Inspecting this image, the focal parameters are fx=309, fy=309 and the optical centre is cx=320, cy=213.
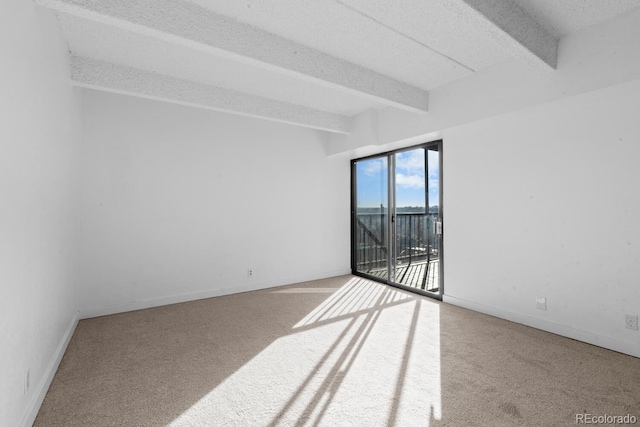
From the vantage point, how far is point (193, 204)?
3963 millimetres

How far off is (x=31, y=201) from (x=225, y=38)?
1570 mm

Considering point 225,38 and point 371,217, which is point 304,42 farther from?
point 371,217

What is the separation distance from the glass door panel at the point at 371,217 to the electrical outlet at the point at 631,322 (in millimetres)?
2745

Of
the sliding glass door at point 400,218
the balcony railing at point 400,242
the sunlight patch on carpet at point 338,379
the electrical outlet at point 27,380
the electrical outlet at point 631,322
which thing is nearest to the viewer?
the electrical outlet at point 27,380

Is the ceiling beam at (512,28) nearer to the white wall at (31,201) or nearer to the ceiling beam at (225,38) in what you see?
the ceiling beam at (225,38)

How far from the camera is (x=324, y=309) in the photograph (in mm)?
3607

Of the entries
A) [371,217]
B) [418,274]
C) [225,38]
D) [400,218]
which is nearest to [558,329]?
[418,274]

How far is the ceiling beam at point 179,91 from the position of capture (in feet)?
9.15

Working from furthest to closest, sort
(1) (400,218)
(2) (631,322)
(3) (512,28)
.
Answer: (1) (400,218)
(2) (631,322)
(3) (512,28)

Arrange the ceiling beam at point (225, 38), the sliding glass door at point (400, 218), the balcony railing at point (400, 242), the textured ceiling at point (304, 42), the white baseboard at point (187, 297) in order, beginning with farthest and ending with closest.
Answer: the balcony railing at point (400, 242)
the sliding glass door at point (400, 218)
the white baseboard at point (187, 297)
the textured ceiling at point (304, 42)
the ceiling beam at point (225, 38)

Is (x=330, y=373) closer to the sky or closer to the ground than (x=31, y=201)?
closer to the ground

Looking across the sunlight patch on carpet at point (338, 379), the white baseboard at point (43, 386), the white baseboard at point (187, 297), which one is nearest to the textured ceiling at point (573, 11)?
the sunlight patch on carpet at point (338, 379)

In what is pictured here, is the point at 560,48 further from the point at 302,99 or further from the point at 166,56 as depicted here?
the point at 166,56

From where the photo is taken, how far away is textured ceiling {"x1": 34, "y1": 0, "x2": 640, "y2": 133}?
201cm
